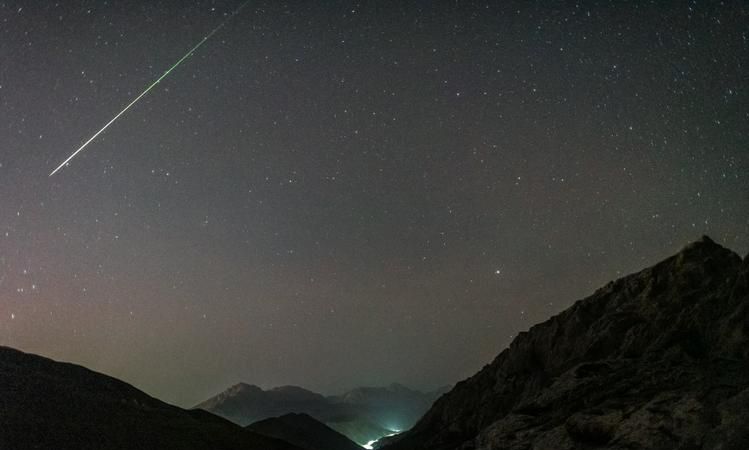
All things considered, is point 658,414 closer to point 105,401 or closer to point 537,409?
point 537,409

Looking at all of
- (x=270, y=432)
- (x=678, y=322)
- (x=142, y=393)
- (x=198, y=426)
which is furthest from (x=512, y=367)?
(x=270, y=432)

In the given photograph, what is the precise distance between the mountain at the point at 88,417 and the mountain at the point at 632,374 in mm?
30014

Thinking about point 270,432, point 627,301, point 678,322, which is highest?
point 627,301

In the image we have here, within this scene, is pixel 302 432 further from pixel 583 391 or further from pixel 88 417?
pixel 583 391

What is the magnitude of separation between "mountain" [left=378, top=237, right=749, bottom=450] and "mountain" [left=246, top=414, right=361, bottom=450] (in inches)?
1696

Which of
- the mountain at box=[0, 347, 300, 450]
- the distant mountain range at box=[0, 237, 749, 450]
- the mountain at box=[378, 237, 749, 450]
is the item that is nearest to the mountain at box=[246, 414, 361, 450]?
the mountain at box=[378, 237, 749, 450]

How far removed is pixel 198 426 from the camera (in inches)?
2411

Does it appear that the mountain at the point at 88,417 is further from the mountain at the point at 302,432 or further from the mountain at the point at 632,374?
the mountain at the point at 302,432

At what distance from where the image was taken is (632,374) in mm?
37875

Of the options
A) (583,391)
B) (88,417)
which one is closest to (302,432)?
(88,417)

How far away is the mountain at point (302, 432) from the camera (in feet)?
379

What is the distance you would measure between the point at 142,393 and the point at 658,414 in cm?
7057

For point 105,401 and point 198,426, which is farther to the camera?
point 198,426

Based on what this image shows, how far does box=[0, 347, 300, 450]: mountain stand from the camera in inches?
1613
